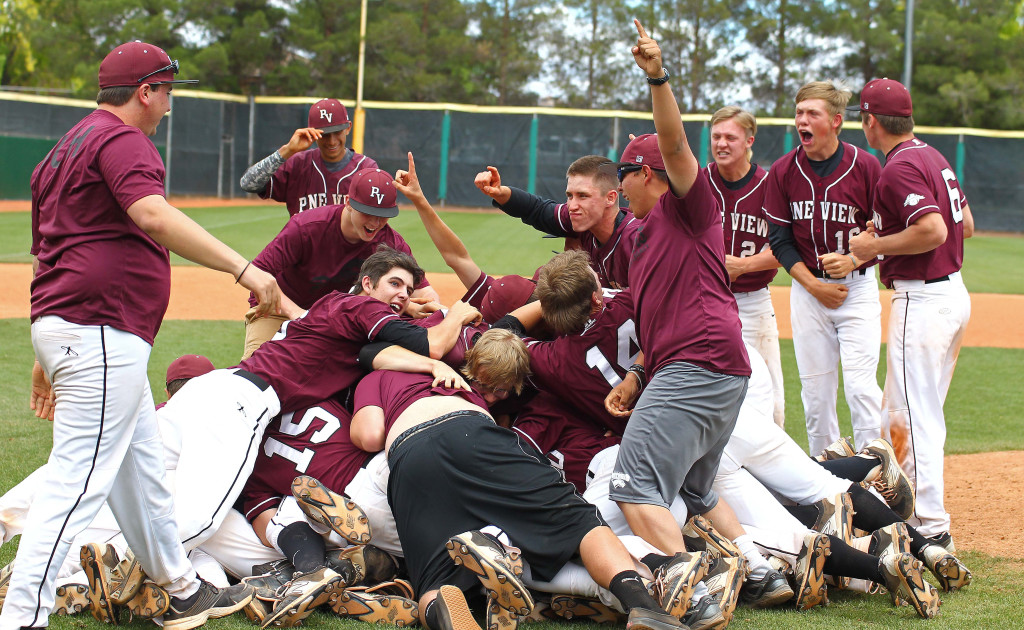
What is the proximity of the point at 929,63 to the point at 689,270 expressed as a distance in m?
34.4

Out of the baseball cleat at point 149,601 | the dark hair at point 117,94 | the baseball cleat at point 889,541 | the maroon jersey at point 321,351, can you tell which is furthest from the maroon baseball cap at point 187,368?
the baseball cleat at point 889,541

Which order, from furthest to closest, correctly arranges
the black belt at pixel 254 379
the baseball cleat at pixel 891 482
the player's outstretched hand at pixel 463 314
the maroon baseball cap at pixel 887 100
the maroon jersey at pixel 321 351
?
1. the maroon baseball cap at pixel 887 100
2. the baseball cleat at pixel 891 482
3. the player's outstretched hand at pixel 463 314
4. the maroon jersey at pixel 321 351
5. the black belt at pixel 254 379

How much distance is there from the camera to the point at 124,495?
327 centimetres

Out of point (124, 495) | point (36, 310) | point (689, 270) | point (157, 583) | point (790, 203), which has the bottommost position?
point (157, 583)

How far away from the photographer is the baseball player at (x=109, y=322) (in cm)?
309

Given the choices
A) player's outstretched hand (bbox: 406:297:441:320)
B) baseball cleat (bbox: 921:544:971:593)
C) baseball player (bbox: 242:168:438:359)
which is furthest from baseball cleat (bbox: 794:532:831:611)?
baseball player (bbox: 242:168:438:359)

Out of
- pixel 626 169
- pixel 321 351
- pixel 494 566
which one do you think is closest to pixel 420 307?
pixel 321 351

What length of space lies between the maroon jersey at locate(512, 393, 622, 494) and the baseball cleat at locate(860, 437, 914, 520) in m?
1.31

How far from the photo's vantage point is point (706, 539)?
362cm

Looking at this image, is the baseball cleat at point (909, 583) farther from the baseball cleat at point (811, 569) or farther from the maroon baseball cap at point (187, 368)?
the maroon baseball cap at point (187, 368)

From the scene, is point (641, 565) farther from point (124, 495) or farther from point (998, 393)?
point (998, 393)

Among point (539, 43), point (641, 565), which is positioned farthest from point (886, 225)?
point (539, 43)

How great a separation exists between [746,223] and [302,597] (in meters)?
3.82

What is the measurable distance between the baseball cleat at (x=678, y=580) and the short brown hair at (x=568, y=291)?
3.95 feet
